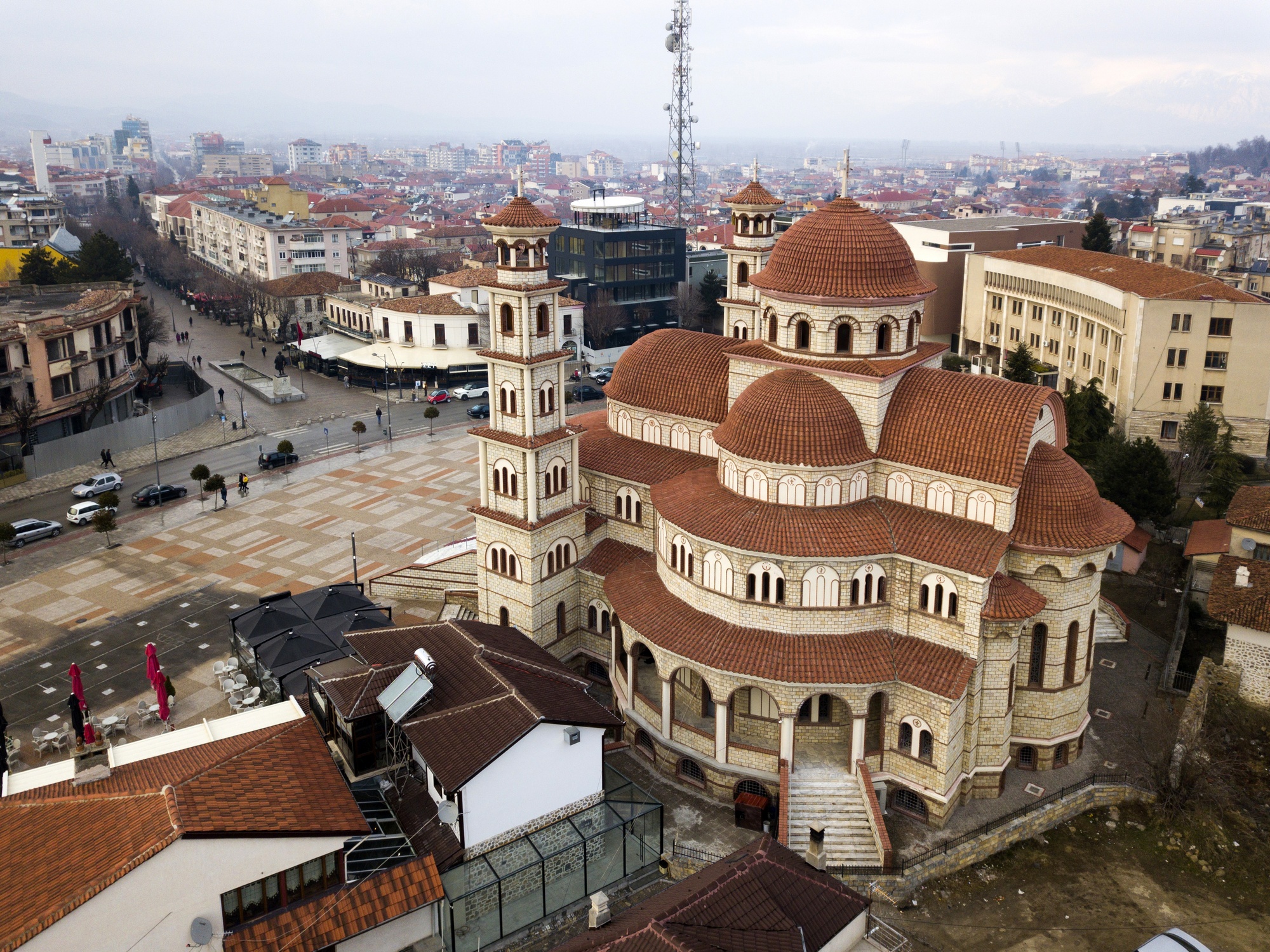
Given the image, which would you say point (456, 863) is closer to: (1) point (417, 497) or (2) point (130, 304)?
(1) point (417, 497)

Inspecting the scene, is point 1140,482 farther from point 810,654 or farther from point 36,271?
point 36,271

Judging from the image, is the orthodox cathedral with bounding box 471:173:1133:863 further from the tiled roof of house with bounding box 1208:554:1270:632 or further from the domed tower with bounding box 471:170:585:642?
the tiled roof of house with bounding box 1208:554:1270:632

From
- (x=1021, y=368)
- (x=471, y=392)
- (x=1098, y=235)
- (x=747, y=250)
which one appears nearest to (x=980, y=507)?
(x=747, y=250)

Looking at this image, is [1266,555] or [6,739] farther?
[1266,555]

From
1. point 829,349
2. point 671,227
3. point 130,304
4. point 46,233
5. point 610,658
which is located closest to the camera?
point 829,349

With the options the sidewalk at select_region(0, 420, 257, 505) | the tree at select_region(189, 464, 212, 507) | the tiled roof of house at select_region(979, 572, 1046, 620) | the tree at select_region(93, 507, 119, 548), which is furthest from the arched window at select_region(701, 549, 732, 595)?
the sidewalk at select_region(0, 420, 257, 505)

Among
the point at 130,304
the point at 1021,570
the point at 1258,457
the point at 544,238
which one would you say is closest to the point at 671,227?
the point at 130,304
